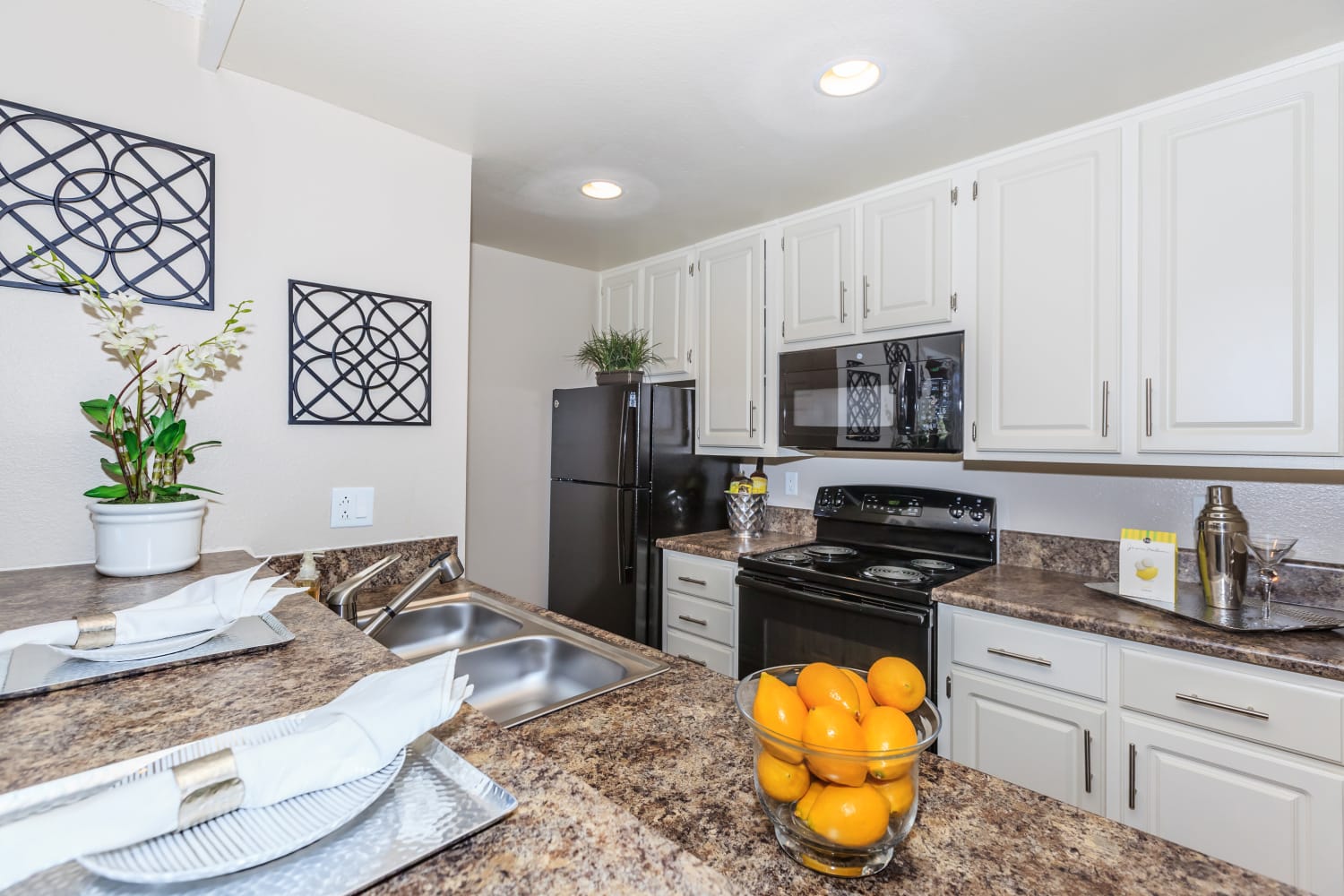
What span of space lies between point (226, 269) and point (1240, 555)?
9.19 ft

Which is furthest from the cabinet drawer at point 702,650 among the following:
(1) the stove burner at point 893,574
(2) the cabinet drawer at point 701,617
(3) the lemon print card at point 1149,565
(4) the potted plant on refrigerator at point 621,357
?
(3) the lemon print card at point 1149,565

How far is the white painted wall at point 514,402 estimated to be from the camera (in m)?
3.14

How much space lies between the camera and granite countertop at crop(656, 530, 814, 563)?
8.29 ft

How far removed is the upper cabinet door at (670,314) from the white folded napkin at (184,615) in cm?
220

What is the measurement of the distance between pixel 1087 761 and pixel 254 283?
2.57m

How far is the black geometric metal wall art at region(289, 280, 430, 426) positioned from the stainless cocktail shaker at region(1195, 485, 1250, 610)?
7.63ft

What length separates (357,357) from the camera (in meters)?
1.87

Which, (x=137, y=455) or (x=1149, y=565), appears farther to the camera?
(x=1149, y=565)

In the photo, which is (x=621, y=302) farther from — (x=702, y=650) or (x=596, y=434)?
(x=702, y=650)

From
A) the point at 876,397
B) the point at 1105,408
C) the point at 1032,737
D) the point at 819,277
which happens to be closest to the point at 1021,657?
the point at 1032,737

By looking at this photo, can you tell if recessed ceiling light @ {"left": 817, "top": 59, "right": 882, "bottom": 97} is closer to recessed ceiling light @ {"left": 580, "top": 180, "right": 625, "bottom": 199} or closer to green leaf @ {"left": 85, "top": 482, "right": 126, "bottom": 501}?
recessed ceiling light @ {"left": 580, "top": 180, "right": 625, "bottom": 199}

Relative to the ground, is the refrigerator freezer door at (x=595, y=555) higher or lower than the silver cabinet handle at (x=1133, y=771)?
higher

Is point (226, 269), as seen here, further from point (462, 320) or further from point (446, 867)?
point (446, 867)

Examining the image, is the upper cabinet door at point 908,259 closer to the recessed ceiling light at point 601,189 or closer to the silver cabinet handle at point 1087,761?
the recessed ceiling light at point 601,189
